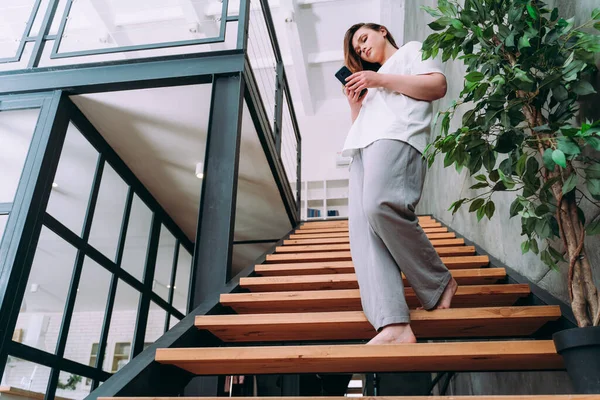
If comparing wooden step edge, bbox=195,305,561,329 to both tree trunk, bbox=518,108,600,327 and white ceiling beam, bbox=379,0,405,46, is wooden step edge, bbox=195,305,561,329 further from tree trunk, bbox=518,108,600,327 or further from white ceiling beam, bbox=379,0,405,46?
white ceiling beam, bbox=379,0,405,46

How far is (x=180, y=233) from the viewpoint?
4.86 metres

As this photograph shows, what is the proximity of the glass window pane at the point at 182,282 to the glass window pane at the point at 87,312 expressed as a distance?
1275mm

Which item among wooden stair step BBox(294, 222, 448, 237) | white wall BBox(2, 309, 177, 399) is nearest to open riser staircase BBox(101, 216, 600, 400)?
wooden stair step BBox(294, 222, 448, 237)

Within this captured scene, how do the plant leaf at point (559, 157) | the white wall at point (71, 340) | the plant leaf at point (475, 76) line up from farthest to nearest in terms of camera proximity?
the white wall at point (71, 340)
the plant leaf at point (475, 76)
the plant leaf at point (559, 157)

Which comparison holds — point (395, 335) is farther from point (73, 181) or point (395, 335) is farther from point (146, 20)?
point (146, 20)

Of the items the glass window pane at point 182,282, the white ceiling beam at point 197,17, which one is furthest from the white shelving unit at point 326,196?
the glass window pane at point 182,282

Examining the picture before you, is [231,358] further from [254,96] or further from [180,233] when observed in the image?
[180,233]

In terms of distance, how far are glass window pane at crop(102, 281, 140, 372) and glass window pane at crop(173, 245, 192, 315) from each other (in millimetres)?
774

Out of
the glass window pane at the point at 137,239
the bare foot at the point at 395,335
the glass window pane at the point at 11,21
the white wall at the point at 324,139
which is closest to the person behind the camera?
the bare foot at the point at 395,335

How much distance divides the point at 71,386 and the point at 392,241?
2478 millimetres

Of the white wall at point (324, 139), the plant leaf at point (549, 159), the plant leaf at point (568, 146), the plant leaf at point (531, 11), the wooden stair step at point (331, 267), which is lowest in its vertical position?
the plant leaf at point (549, 159)

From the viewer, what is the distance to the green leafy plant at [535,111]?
1.06 metres

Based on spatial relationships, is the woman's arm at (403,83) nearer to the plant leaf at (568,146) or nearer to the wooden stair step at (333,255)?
the plant leaf at (568,146)

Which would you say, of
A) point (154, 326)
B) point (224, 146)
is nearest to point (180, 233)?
point (154, 326)
